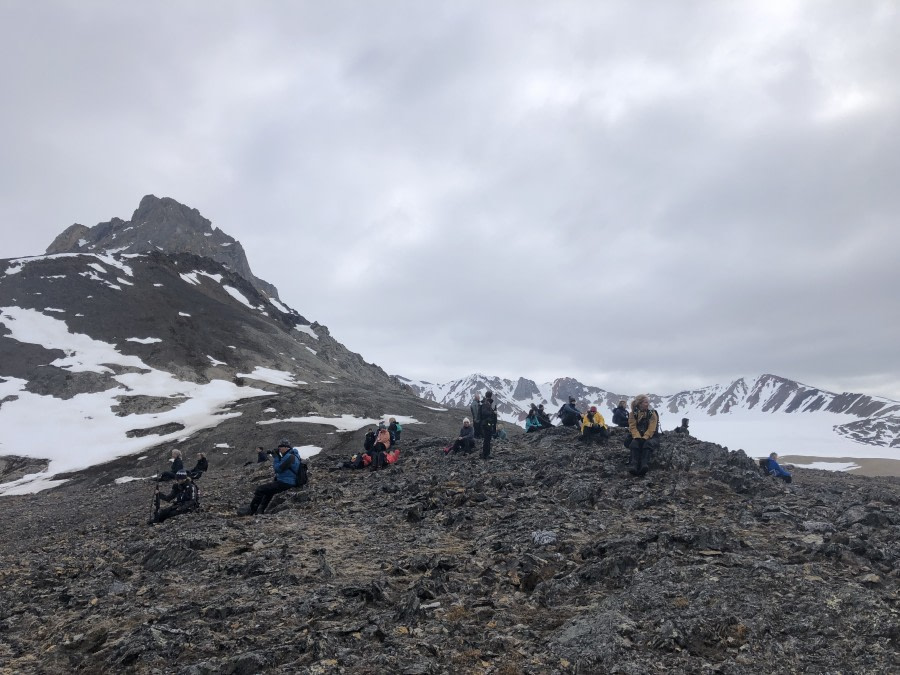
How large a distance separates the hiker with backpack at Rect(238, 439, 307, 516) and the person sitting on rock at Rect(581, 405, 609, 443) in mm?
11952

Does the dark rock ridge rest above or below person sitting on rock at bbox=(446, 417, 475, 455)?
above

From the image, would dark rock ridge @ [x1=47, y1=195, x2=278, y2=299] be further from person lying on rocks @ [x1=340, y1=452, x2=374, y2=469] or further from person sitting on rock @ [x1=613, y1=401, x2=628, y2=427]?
person sitting on rock @ [x1=613, y1=401, x2=628, y2=427]

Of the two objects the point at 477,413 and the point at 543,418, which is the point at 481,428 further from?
the point at 543,418

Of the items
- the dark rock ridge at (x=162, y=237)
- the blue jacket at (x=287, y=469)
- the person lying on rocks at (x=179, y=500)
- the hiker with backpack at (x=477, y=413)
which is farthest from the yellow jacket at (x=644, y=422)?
the dark rock ridge at (x=162, y=237)

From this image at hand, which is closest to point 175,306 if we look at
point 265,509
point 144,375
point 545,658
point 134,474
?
point 144,375

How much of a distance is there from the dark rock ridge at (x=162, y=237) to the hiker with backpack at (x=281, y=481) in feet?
524

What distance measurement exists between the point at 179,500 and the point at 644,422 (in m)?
15.7

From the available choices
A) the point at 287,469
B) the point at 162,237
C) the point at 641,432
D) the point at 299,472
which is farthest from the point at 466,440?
the point at 162,237

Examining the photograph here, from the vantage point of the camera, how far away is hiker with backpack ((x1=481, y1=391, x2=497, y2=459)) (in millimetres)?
22828

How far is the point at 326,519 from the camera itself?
1557 cm

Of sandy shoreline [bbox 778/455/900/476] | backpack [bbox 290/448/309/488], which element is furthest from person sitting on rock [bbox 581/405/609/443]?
sandy shoreline [bbox 778/455/900/476]

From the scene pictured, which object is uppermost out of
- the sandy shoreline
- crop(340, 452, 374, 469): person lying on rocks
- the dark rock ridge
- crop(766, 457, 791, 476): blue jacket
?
the dark rock ridge

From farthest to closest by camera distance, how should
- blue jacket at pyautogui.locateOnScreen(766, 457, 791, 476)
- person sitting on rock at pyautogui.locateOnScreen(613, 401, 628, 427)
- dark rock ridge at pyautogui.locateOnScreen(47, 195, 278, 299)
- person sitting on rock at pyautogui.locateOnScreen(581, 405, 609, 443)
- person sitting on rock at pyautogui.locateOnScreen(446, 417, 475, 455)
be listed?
dark rock ridge at pyautogui.locateOnScreen(47, 195, 278, 299), person sitting on rock at pyautogui.locateOnScreen(446, 417, 475, 455), person sitting on rock at pyautogui.locateOnScreen(613, 401, 628, 427), person sitting on rock at pyautogui.locateOnScreen(581, 405, 609, 443), blue jacket at pyautogui.locateOnScreen(766, 457, 791, 476)

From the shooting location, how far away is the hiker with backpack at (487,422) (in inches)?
899
